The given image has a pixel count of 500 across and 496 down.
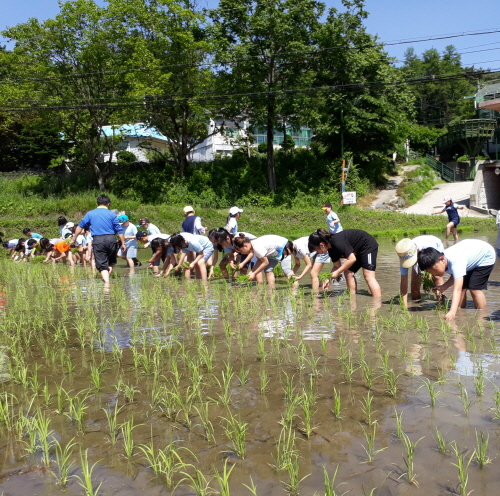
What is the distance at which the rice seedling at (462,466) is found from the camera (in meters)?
2.49

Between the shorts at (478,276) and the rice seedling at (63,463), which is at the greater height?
the shorts at (478,276)

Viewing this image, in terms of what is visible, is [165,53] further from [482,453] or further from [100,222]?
[482,453]

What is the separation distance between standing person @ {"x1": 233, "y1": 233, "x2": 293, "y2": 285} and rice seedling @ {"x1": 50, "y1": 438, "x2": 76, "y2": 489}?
17.2 ft

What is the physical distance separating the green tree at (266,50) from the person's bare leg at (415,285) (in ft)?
76.6

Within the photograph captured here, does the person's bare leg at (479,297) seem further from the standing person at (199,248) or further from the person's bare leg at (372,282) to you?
the standing person at (199,248)

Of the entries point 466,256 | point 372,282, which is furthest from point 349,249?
point 466,256

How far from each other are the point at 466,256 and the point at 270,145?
91.3ft

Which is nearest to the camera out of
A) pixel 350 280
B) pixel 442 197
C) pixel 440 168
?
pixel 350 280

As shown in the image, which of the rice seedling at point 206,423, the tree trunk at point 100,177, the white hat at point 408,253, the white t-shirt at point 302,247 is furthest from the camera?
the tree trunk at point 100,177

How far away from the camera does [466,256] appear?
19.2ft

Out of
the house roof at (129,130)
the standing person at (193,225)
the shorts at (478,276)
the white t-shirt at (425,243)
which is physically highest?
the house roof at (129,130)

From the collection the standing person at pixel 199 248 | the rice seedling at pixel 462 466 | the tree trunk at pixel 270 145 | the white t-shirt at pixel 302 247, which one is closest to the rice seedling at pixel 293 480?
the rice seedling at pixel 462 466

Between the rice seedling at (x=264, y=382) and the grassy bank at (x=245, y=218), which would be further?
the grassy bank at (x=245, y=218)

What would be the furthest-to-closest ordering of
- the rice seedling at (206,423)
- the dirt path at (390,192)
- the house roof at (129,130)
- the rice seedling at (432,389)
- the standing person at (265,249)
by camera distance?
the dirt path at (390,192)
the house roof at (129,130)
the standing person at (265,249)
the rice seedling at (432,389)
the rice seedling at (206,423)
